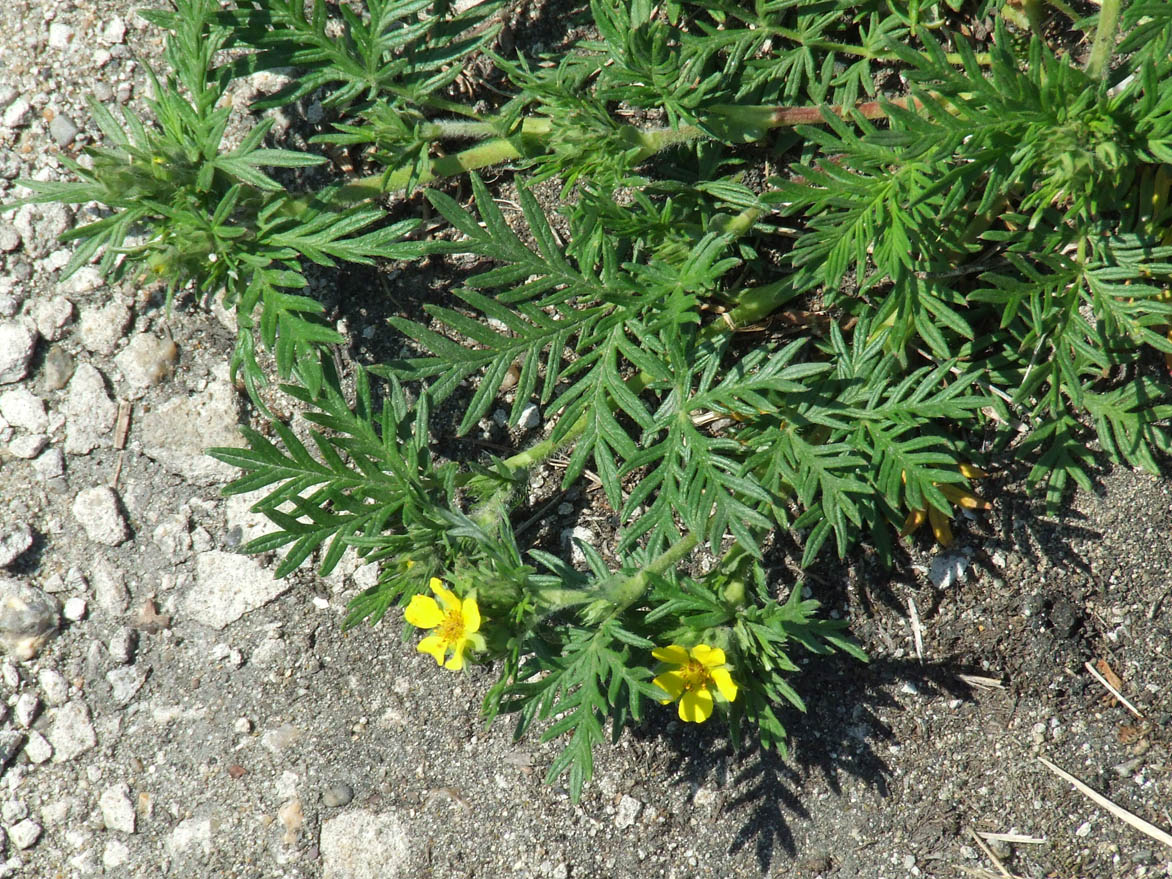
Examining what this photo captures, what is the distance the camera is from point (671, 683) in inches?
102

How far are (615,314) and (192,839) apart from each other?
7.10 feet

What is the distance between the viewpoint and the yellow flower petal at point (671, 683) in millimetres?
2570

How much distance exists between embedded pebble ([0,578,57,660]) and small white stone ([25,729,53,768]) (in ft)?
0.88

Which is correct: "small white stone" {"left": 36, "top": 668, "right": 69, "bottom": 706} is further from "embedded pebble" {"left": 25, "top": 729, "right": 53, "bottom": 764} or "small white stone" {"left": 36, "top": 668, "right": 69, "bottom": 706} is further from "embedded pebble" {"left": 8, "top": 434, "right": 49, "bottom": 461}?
"embedded pebble" {"left": 8, "top": 434, "right": 49, "bottom": 461}

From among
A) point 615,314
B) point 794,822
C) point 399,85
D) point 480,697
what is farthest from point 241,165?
point 794,822

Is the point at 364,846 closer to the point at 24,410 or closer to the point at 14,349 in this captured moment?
the point at 24,410

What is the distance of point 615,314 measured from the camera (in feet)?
8.75

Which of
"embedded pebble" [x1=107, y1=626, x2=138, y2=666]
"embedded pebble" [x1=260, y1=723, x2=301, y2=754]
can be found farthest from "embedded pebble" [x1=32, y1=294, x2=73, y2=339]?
"embedded pebble" [x1=260, y1=723, x2=301, y2=754]

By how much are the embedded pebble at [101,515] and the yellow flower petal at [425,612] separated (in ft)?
4.37

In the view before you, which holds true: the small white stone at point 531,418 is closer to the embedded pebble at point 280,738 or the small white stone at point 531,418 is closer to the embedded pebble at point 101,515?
the embedded pebble at point 280,738

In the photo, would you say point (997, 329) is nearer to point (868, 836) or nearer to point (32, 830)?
point (868, 836)

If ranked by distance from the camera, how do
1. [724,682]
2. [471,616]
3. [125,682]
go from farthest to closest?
[125,682]
[724,682]
[471,616]

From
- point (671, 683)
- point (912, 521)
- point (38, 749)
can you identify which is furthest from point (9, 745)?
point (912, 521)

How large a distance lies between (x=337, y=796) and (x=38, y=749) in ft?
3.26
